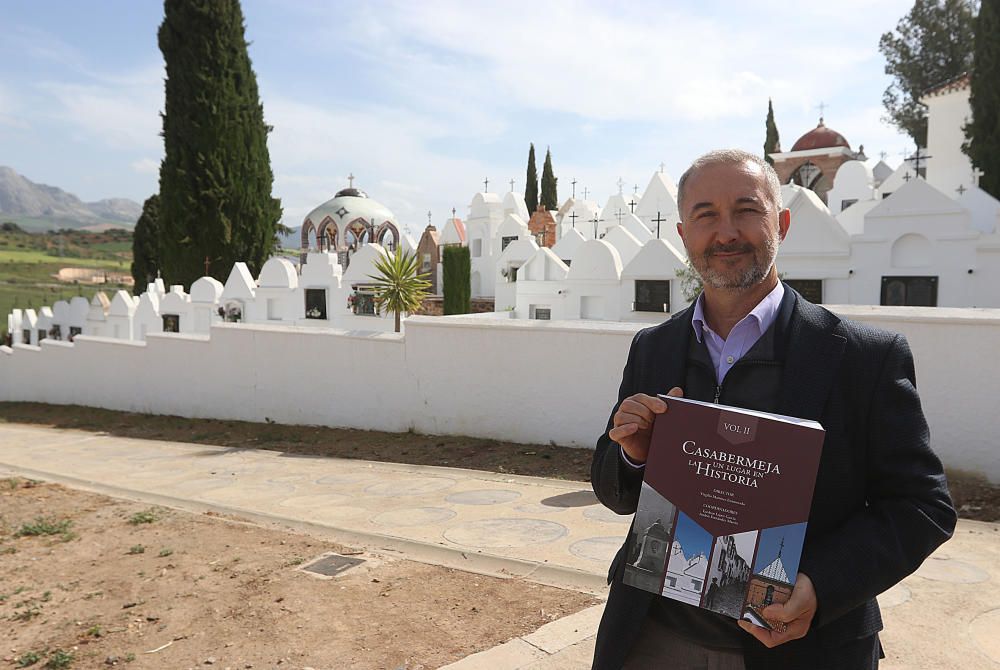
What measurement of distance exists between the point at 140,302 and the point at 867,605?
21603mm

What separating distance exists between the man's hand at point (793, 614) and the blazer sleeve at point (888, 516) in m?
0.02

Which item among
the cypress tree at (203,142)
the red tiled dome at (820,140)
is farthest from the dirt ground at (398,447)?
the red tiled dome at (820,140)

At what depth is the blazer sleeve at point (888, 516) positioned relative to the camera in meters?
1.65

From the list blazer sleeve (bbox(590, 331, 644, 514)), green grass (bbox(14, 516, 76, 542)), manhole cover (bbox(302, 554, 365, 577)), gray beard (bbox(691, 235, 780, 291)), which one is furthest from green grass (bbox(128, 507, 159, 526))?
gray beard (bbox(691, 235, 780, 291))

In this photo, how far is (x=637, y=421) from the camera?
182cm

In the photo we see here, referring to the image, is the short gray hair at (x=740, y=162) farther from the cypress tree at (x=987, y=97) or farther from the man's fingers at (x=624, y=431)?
the cypress tree at (x=987, y=97)

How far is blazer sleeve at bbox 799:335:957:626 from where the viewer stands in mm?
1654

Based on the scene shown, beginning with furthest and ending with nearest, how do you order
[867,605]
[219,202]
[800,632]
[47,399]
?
[219,202]
[47,399]
[867,605]
[800,632]

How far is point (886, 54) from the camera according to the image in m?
38.1

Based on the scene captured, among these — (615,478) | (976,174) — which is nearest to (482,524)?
(615,478)

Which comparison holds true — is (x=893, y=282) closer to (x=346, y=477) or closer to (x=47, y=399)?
(x=346, y=477)

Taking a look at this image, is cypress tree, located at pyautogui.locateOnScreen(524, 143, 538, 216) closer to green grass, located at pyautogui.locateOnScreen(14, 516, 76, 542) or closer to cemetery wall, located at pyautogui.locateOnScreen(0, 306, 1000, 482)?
cemetery wall, located at pyautogui.locateOnScreen(0, 306, 1000, 482)

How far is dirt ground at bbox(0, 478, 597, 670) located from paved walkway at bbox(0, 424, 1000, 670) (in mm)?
275

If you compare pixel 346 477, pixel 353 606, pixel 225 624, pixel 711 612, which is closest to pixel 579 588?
pixel 353 606
